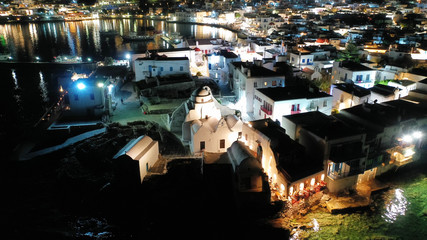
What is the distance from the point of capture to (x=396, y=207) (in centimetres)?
1936

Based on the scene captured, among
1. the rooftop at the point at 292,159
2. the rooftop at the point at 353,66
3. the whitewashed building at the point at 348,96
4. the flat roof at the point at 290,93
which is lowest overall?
the rooftop at the point at 292,159

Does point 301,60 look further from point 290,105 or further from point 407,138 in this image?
point 407,138

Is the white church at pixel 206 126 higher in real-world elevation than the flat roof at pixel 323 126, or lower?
lower

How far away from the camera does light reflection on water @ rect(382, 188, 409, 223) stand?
18.6m

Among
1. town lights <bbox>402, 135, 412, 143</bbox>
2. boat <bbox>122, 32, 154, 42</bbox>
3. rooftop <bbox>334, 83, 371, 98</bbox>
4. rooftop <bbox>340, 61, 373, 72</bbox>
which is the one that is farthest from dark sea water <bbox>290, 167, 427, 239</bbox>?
boat <bbox>122, 32, 154, 42</bbox>

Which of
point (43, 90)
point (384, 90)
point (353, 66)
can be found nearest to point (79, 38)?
point (43, 90)

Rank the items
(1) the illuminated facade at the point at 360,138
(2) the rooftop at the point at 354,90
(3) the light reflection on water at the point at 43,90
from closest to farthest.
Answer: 1. (1) the illuminated facade at the point at 360,138
2. (2) the rooftop at the point at 354,90
3. (3) the light reflection on water at the point at 43,90

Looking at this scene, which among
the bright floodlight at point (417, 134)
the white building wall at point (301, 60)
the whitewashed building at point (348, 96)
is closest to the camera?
the bright floodlight at point (417, 134)

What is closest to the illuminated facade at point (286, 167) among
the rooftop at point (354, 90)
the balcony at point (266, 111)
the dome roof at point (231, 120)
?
the dome roof at point (231, 120)

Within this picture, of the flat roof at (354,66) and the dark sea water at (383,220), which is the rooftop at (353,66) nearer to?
the flat roof at (354,66)

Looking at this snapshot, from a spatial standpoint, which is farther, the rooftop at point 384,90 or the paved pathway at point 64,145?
the rooftop at point 384,90

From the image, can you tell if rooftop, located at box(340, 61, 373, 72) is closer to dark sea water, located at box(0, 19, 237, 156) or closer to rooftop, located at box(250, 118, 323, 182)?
rooftop, located at box(250, 118, 323, 182)

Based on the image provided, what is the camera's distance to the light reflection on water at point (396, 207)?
18609 mm

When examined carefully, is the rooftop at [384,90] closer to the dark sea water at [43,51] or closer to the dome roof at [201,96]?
the dome roof at [201,96]
